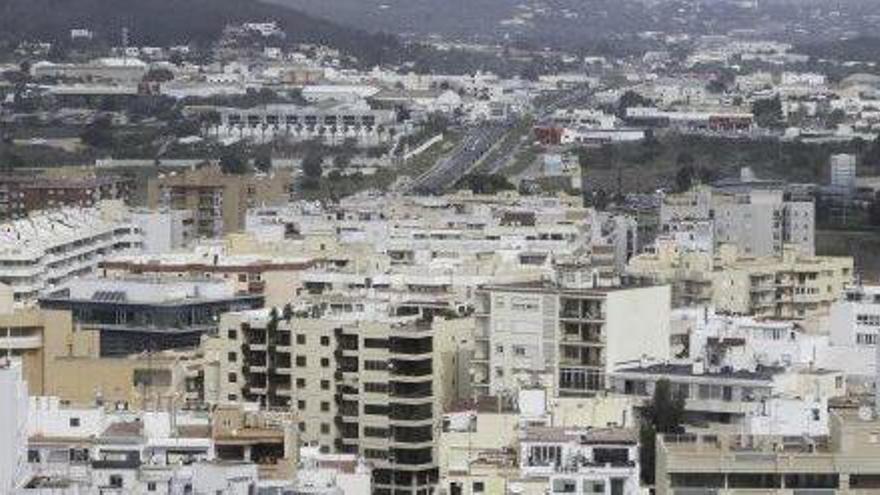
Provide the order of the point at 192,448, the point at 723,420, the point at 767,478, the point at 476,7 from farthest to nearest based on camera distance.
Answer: the point at 476,7 → the point at 723,420 → the point at 192,448 → the point at 767,478

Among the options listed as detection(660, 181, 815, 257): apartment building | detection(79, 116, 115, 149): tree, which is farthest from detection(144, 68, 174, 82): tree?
detection(660, 181, 815, 257): apartment building

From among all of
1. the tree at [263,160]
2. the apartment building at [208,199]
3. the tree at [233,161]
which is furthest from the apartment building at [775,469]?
the tree at [263,160]

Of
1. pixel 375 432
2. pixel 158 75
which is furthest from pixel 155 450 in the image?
pixel 158 75

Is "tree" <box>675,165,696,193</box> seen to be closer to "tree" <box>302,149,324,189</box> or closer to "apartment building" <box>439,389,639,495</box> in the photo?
"tree" <box>302,149,324,189</box>

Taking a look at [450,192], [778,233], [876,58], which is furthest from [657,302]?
[876,58]

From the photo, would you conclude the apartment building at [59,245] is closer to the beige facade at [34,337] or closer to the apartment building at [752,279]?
the beige facade at [34,337]

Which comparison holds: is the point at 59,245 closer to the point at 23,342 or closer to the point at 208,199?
the point at 208,199

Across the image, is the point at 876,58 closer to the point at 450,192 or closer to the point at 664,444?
the point at 450,192
